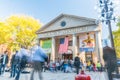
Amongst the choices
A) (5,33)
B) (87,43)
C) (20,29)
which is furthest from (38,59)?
(20,29)

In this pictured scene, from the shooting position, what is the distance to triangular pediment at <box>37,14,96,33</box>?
34.7 m

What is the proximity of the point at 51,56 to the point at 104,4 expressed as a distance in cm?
2640

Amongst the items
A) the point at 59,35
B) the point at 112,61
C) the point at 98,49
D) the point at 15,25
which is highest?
the point at 15,25

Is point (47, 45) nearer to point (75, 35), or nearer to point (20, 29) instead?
point (75, 35)

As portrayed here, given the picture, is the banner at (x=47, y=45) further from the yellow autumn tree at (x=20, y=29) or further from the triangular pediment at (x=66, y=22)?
the yellow autumn tree at (x=20, y=29)

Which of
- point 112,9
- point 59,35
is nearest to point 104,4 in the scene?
point 112,9

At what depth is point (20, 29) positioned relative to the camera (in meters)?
45.8

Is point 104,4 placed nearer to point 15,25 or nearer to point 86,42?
point 86,42

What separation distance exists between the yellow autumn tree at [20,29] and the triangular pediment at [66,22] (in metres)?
5.55

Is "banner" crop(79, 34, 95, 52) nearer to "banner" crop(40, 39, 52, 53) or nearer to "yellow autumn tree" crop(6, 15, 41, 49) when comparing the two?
"banner" crop(40, 39, 52, 53)

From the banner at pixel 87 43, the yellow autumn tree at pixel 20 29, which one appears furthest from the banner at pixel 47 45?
the banner at pixel 87 43

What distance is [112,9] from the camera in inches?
497

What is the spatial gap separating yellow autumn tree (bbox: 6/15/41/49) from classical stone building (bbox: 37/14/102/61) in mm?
5135

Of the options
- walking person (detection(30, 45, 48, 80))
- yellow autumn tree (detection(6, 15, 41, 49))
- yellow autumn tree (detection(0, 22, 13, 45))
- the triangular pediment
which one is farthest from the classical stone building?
walking person (detection(30, 45, 48, 80))
